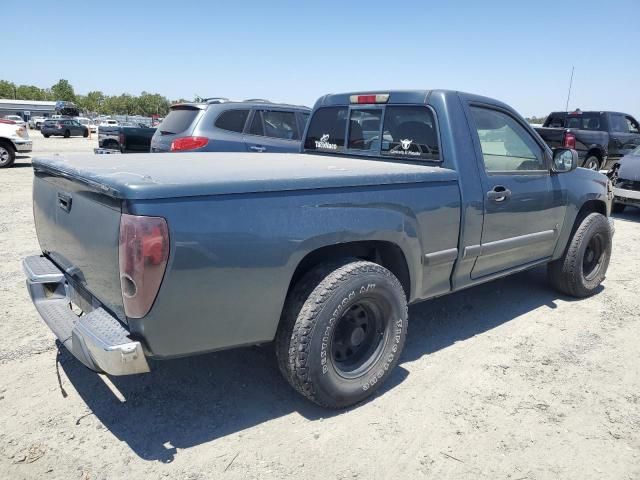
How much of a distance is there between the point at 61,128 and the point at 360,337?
137 ft

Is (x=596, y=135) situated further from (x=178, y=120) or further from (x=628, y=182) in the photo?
(x=178, y=120)

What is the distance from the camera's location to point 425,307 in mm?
4566

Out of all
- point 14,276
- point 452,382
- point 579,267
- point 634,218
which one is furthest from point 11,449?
point 634,218

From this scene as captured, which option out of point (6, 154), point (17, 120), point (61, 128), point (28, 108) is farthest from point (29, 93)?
point (6, 154)

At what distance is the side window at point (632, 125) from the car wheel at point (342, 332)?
45.7 ft

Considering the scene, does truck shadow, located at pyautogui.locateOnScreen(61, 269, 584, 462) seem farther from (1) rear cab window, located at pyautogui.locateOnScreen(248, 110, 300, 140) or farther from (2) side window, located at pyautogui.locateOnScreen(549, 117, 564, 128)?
(2) side window, located at pyautogui.locateOnScreen(549, 117, 564, 128)

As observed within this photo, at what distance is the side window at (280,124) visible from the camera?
27.0 feet

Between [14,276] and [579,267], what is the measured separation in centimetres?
547

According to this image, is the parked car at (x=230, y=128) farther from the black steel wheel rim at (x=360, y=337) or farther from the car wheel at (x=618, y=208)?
the car wheel at (x=618, y=208)

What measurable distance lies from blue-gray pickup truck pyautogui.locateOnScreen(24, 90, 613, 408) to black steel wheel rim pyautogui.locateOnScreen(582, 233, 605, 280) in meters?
0.94

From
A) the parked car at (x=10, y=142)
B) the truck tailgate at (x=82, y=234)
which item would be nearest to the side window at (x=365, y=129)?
the truck tailgate at (x=82, y=234)

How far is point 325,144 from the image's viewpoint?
14.7ft

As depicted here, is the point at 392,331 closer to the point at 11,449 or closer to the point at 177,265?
the point at 177,265

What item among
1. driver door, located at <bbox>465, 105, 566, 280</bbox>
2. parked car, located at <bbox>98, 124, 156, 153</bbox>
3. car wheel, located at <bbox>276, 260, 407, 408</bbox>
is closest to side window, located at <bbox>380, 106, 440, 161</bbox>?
driver door, located at <bbox>465, 105, 566, 280</bbox>
